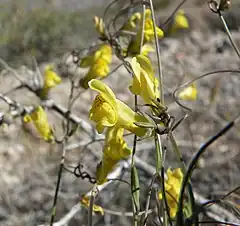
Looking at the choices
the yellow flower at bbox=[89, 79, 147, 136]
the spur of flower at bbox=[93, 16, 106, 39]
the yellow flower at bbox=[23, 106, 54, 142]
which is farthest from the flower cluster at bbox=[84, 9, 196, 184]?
the yellow flower at bbox=[23, 106, 54, 142]

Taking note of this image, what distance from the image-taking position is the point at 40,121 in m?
0.97

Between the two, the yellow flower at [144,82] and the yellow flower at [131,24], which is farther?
the yellow flower at [131,24]

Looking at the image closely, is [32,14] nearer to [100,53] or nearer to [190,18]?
[190,18]

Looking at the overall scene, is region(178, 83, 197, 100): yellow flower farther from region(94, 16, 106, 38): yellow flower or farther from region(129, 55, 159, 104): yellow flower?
region(129, 55, 159, 104): yellow flower

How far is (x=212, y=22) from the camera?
674 cm

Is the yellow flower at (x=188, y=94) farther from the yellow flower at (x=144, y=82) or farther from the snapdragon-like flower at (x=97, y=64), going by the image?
the yellow flower at (x=144, y=82)

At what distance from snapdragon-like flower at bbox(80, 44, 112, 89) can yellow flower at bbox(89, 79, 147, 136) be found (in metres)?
0.31

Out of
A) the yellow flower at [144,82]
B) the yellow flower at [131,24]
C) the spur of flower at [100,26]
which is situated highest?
the yellow flower at [131,24]

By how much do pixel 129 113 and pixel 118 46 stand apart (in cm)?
19

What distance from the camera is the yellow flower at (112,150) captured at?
617mm

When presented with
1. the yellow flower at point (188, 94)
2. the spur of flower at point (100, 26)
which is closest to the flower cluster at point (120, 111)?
the spur of flower at point (100, 26)

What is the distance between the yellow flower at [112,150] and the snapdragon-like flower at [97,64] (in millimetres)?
258

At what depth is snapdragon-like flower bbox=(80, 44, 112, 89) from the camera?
35.6 inches

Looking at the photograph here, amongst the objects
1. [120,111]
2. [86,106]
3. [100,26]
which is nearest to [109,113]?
[120,111]
